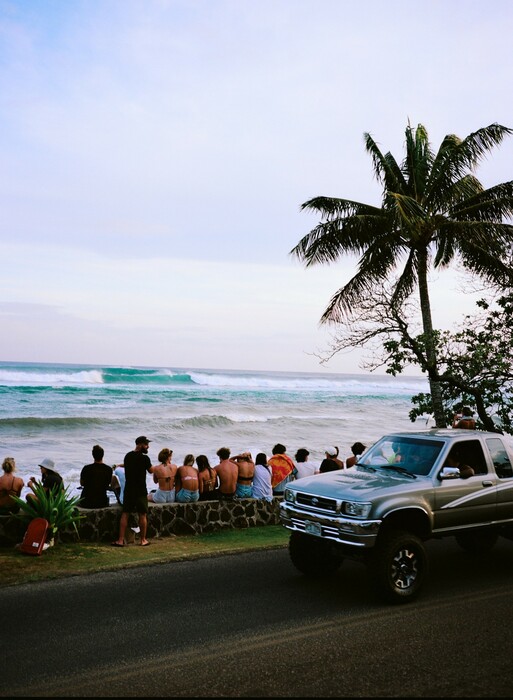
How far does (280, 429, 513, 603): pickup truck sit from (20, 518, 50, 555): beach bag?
3.83 m

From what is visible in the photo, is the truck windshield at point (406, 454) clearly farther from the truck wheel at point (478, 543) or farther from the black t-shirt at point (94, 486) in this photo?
the black t-shirt at point (94, 486)

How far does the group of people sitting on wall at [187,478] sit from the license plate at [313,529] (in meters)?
4.03

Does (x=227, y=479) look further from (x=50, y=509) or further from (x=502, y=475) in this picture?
(x=502, y=475)

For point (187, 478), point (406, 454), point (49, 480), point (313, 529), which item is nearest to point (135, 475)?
point (187, 478)

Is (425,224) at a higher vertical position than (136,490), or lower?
higher

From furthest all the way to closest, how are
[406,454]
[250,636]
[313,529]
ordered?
[406,454] → [313,529] → [250,636]

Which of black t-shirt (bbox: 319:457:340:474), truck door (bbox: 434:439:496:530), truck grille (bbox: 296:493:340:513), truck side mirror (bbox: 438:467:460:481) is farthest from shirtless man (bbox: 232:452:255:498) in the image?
truck side mirror (bbox: 438:467:460:481)

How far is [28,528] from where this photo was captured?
973 centimetres

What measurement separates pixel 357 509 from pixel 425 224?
11112 mm

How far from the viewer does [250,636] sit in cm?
634

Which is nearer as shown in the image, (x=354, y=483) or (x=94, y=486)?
(x=354, y=483)

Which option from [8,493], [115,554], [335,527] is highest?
[335,527]

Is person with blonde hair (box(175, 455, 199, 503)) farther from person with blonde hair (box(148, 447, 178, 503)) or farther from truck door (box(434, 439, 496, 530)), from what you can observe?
truck door (box(434, 439, 496, 530))

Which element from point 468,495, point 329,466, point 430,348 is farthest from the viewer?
point 430,348
